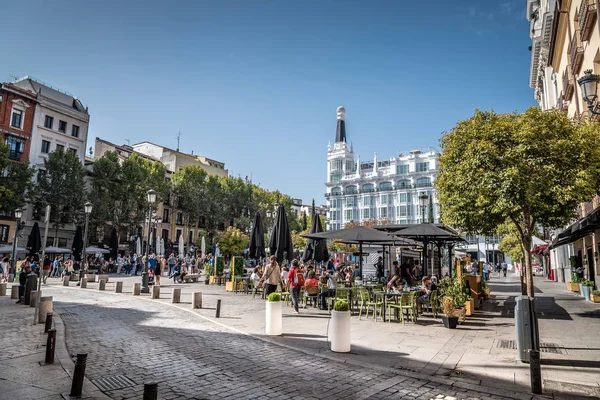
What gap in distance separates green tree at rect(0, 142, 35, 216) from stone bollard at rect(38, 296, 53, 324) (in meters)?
23.9

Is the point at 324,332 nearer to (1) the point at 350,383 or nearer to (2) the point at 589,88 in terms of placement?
(1) the point at 350,383

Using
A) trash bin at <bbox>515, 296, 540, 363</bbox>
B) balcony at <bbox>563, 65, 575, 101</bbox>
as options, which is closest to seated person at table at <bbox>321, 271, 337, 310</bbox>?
trash bin at <bbox>515, 296, 540, 363</bbox>

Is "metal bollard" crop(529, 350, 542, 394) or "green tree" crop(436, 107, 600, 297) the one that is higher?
"green tree" crop(436, 107, 600, 297)

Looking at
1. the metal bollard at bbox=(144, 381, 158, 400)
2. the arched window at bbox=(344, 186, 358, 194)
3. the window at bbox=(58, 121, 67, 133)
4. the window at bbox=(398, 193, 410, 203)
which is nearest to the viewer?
the metal bollard at bbox=(144, 381, 158, 400)

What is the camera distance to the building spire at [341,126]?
355 ft

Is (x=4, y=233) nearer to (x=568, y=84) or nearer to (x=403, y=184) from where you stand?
(x=568, y=84)

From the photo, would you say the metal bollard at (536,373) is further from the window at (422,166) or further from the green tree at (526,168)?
the window at (422,166)

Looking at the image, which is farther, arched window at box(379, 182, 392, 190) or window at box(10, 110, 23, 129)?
arched window at box(379, 182, 392, 190)

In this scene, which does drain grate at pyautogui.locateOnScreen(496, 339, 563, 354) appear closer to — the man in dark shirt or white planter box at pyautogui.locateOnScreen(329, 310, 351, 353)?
white planter box at pyautogui.locateOnScreen(329, 310, 351, 353)

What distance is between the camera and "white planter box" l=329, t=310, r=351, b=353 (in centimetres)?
712

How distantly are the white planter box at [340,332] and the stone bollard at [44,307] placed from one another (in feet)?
25.1

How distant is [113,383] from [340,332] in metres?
3.85

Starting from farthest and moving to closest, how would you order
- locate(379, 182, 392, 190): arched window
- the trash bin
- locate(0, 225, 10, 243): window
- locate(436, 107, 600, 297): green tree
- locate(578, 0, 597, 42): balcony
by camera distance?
locate(379, 182, 392, 190): arched window → locate(0, 225, 10, 243): window → locate(578, 0, 597, 42): balcony → locate(436, 107, 600, 297): green tree → the trash bin

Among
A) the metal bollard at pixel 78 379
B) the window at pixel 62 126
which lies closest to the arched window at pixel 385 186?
the window at pixel 62 126
